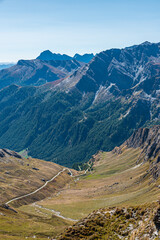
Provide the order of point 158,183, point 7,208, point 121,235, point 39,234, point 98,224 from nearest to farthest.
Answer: point 121,235, point 98,224, point 39,234, point 7,208, point 158,183

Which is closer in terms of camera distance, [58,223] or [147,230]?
[147,230]

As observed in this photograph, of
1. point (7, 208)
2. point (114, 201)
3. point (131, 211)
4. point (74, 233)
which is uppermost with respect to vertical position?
point (131, 211)

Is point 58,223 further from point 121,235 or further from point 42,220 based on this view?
point 121,235

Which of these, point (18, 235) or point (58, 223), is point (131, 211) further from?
point (58, 223)

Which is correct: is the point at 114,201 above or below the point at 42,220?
below

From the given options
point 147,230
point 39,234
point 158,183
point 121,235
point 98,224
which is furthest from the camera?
point 158,183

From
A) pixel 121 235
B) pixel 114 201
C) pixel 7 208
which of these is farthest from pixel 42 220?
pixel 121 235

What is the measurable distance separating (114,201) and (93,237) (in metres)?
141

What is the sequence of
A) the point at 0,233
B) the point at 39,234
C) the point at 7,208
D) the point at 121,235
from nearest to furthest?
the point at 121,235 → the point at 0,233 → the point at 39,234 → the point at 7,208

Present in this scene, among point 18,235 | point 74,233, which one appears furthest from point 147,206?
point 18,235

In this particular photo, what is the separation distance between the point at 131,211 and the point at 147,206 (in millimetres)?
5031

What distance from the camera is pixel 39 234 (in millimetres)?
→ 107750

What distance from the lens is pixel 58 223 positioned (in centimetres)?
14475

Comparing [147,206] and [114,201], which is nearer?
[147,206]
